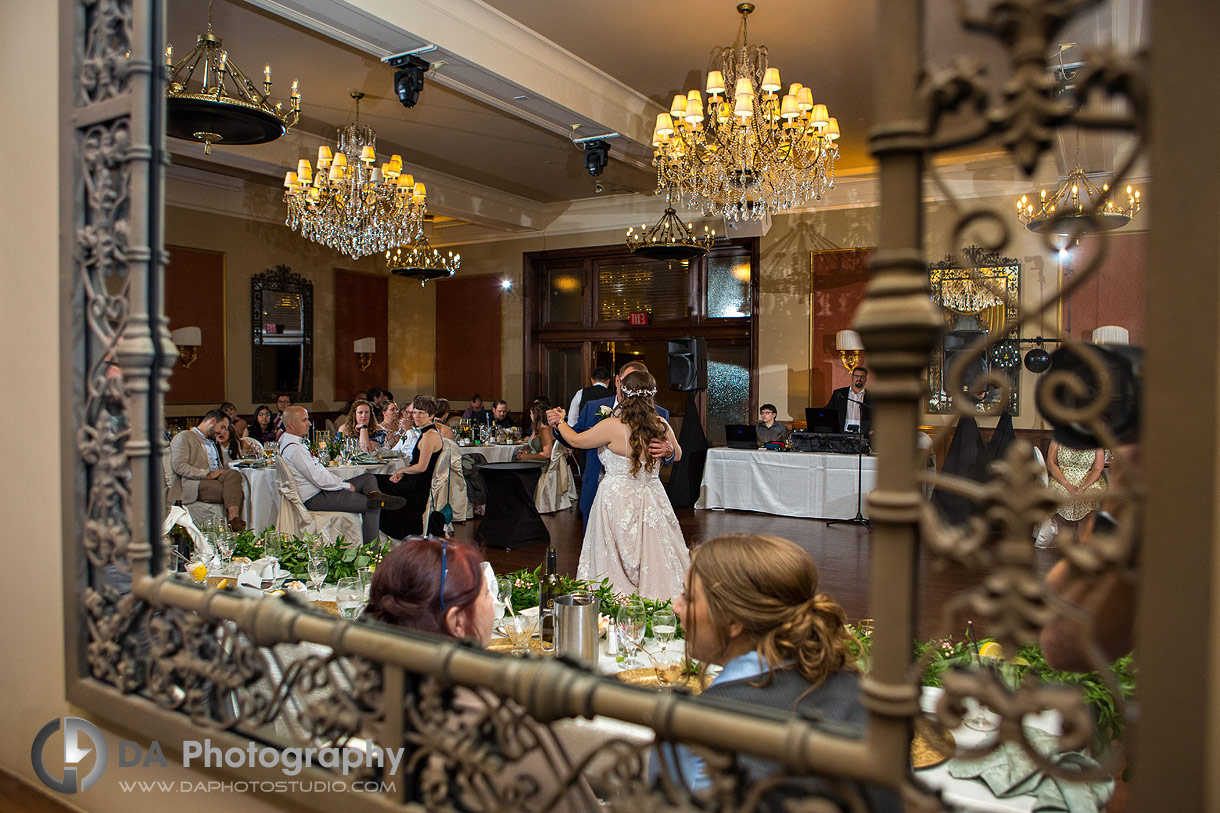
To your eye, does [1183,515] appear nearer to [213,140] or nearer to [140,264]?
[140,264]

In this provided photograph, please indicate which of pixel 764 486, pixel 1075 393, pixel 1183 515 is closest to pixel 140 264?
pixel 1075 393

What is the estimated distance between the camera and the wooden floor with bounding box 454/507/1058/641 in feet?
17.8

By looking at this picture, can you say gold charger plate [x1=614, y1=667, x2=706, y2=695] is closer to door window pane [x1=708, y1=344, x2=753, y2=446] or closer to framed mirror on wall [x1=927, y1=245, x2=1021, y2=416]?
framed mirror on wall [x1=927, y1=245, x2=1021, y2=416]

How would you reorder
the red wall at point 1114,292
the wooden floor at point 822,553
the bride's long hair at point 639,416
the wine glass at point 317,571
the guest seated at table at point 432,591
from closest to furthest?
the guest seated at table at point 432,591, the wine glass at point 317,571, the bride's long hair at point 639,416, the wooden floor at point 822,553, the red wall at point 1114,292

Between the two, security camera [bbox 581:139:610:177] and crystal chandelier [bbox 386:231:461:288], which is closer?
security camera [bbox 581:139:610:177]

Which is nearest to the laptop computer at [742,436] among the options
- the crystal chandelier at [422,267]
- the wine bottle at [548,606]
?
the crystal chandelier at [422,267]

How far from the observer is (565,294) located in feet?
40.3

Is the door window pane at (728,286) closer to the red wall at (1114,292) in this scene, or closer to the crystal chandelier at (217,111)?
the red wall at (1114,292)

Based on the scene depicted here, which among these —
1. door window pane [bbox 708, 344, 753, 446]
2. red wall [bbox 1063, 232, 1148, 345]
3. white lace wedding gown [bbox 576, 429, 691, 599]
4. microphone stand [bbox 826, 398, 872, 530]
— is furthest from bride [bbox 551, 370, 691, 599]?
door window pane [bbox 708, 344, 753, 446]

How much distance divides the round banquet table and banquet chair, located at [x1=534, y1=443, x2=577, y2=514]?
154 centimetres

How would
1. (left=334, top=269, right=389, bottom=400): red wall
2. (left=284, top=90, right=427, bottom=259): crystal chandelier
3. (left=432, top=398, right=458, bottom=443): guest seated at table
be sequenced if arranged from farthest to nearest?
(left=334, top=269, right=389, bottom=400): red wall → (left=284, top=90, right=427, bottom=259): crystal chandelier → (left=432, top=398, right=458, bottom=443): guest seated at table

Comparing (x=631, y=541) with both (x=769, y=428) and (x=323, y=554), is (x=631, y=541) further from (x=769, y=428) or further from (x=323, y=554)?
(x=769, y=428)

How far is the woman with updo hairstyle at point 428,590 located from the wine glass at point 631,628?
0.54 m

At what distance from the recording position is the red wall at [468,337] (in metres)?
13.0
